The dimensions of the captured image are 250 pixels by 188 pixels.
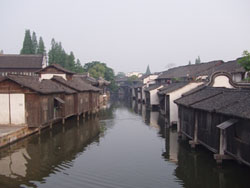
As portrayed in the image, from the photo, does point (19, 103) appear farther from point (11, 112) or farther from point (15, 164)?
point (15, 164)

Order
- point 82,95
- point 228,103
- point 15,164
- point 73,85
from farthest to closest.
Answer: point 82,95 < point 73,85 < point 15,164 < point 228,103

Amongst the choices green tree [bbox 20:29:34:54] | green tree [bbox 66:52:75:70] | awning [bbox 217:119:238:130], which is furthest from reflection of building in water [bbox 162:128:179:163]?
green tree [bbox 20:29:34:54]

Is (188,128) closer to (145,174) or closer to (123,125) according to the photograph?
(145,174)

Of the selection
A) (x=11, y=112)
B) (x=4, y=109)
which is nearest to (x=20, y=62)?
(x=4, y=109)

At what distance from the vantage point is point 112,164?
15500 mm

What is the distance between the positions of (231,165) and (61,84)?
82.0ft

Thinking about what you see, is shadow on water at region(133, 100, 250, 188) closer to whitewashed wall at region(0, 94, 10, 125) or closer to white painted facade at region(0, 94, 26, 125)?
white painted facade at region(0, 94, 26, 125)

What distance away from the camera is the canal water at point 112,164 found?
41.2 ft

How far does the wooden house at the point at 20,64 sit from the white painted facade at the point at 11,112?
118ft

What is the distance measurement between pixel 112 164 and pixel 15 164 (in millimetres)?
5546

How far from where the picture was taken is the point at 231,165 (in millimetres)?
14297

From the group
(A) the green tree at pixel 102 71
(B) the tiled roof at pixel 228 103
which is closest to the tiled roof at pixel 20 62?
(A) the green tree at pixel 102 71

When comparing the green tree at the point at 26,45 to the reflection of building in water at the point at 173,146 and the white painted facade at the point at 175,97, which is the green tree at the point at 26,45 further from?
the reflection of building in water at the point at 173,146

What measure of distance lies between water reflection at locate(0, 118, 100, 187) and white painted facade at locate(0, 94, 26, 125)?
214cm
